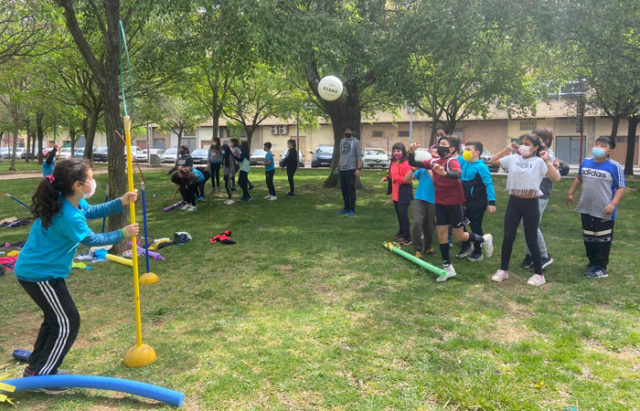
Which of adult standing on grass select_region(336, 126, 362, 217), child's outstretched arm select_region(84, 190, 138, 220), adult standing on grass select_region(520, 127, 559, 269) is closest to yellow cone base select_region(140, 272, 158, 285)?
child's outstretched arm select_region(84, 190, 138, 220)

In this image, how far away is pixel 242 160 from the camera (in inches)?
485

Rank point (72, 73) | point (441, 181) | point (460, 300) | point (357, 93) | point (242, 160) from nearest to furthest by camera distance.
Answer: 1. point (460, 300)
2. point (441, 181)
3. point (242, 160)
4. point (357, 93)
5. point (72, 73)

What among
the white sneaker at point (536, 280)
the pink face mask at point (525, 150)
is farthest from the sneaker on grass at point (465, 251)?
the pink face mask at point (525, 150)

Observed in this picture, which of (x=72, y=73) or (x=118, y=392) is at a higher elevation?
(x=72, y=73)

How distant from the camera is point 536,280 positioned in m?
5.36

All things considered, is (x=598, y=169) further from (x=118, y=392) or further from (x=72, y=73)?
(x=72, y=73)

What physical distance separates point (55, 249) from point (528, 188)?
4668 mm

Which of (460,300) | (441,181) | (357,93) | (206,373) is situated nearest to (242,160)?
(357,93)

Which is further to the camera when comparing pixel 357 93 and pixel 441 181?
pixel 357 93

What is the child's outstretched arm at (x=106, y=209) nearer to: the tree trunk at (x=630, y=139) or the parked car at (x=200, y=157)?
the tree trunk at (x=630, y=139)

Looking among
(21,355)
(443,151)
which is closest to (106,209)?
(21,355)

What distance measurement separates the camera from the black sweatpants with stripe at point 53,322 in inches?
122

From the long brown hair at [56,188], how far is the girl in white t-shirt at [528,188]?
4182 millimetres

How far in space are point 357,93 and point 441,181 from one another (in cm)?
952
